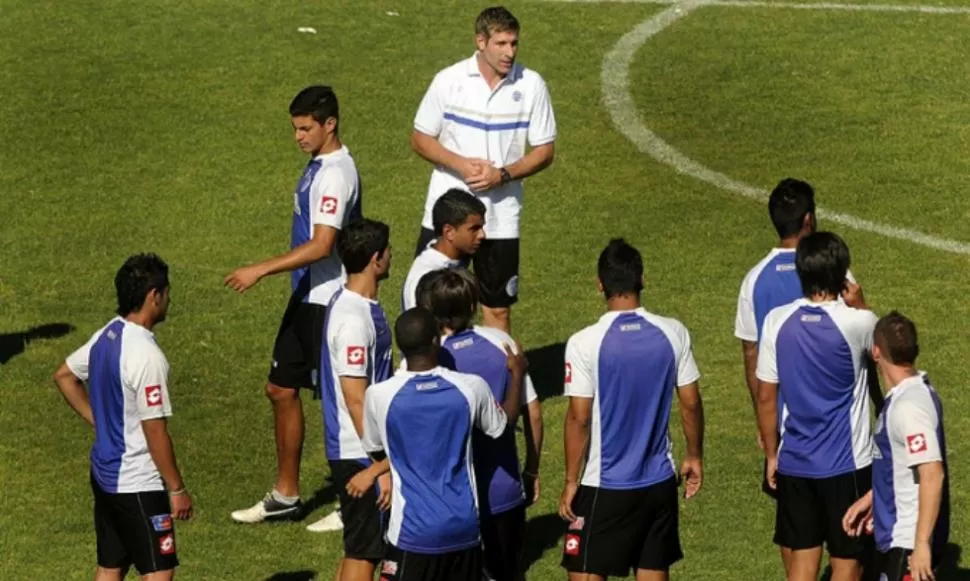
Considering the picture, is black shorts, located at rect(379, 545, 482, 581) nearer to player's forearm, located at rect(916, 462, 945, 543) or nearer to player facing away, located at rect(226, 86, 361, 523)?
player's forearm, located at rect(916, 462, 945, 543)

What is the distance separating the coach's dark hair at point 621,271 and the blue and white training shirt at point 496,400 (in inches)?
24.2

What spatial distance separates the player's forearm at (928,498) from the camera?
346 inches

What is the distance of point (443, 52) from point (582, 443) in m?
13.3

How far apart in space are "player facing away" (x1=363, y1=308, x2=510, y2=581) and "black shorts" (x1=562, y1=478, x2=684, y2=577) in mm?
860

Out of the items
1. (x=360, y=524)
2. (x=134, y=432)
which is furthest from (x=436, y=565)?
(x=134, y=432)

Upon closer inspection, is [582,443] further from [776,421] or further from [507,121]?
[507,121]

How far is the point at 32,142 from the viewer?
20.2 m

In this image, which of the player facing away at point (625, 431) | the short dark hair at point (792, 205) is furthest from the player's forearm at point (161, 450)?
the short dark hair at point (792, 205)

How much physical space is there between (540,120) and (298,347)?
2482 millimetres

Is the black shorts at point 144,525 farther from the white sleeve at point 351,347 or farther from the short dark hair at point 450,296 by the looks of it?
the short dark hair at point 450,296

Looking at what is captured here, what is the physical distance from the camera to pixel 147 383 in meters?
9.74

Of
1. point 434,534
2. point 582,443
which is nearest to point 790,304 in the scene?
point 582,443

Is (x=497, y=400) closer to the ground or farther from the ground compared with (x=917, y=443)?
farther from the ground

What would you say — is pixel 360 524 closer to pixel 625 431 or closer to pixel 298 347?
pixel 625 431
